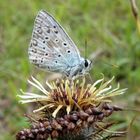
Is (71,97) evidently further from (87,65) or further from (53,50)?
(53,50)

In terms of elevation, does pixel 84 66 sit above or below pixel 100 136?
above

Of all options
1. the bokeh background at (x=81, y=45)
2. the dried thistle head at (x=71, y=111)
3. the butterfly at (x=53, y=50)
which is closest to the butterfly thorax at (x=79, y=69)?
the butterfly at (x=53, y=50)

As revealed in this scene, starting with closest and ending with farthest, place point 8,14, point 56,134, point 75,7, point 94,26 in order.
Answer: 1. point 56,134
2. point 94,26
3. point 75,7
4. point 8,14

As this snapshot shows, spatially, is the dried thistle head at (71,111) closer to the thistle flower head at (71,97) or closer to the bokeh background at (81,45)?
the thistle flower head at (71,97)

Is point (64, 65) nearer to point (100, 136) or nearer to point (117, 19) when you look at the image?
point (100, 136)

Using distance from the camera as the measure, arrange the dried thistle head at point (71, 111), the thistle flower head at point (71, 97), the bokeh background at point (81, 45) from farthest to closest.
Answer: the bokeh background at point (81, 45) → the thistle flower head at point (71, 97) → the dried thistle head at point (71, 111)


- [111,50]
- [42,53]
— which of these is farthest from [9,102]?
[42,53]

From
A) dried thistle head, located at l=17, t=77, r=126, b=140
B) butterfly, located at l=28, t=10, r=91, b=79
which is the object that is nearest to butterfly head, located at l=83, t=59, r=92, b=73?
butterfly, located at l=28, t=10, r=91, b=79
